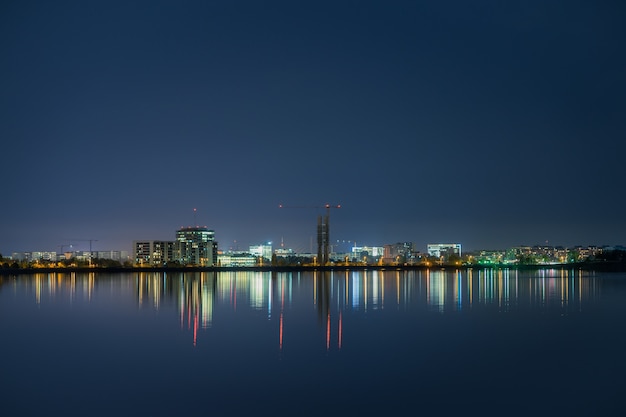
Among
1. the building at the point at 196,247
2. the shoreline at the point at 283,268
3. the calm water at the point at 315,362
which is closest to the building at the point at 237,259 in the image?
the building at the point at 196,247

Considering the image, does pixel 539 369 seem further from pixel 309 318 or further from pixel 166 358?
pixel 309 318

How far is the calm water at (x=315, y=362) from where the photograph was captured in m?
11.1

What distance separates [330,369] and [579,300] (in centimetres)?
2175

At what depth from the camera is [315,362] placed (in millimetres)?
14508

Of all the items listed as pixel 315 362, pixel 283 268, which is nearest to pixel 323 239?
pixel 283 268

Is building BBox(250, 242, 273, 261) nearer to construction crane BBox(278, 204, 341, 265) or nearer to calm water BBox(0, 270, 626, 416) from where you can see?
construction crane BBox(278, 204, 341, 265)

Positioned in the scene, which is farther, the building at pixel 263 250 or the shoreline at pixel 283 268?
the building at pixel 263 250

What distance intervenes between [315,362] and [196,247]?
13388cm

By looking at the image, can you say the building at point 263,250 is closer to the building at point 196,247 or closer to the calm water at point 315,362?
the building at point 196,247

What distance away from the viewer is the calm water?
11.1 metres

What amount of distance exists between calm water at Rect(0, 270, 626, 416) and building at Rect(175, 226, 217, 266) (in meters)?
119

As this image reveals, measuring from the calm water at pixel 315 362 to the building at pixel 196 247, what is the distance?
118765 millimetres

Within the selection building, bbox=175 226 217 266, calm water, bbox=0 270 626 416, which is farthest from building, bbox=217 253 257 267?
calm water, bbox=0 270 626 416

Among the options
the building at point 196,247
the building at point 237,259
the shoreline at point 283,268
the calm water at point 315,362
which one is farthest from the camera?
the building at point 237,259
